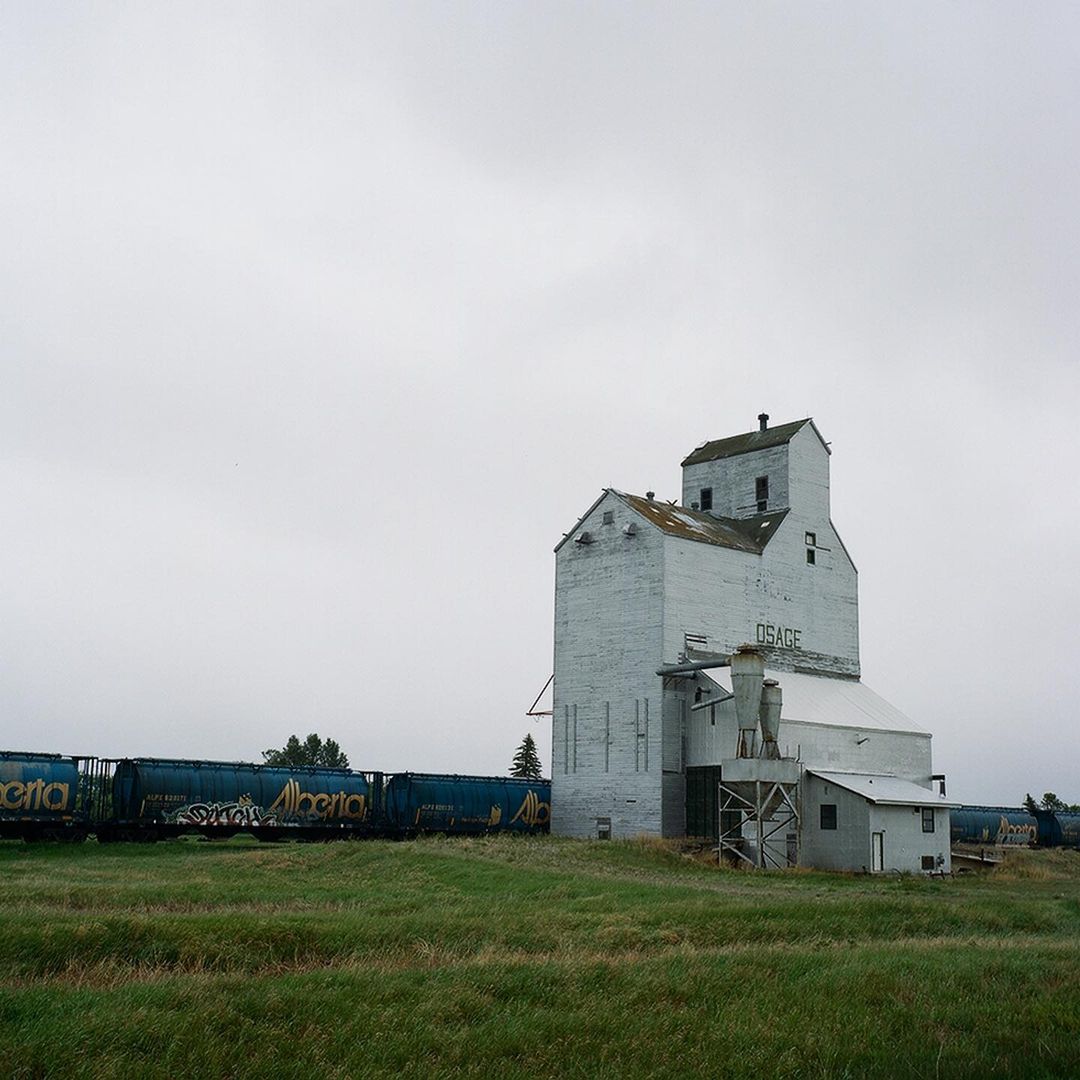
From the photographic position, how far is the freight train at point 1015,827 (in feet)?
228

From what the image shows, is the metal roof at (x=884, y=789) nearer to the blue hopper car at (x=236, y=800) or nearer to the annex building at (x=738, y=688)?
the annex building at (x=738, y=688)

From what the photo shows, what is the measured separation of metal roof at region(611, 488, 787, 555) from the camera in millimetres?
56062

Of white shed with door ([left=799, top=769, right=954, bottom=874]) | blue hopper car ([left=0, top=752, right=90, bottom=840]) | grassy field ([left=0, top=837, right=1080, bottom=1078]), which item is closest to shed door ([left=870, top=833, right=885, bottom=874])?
white shed with door ([left=799, top=769, right=954, bottom=874])

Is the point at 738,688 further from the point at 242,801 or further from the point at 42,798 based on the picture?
the point at 42,798

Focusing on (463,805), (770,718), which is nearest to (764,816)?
(770,718)

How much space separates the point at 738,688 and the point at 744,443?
62.9ft

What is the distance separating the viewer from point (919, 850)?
4903cm

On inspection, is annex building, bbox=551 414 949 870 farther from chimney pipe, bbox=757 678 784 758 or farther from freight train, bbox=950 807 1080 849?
freight train, bbox=950 807 1080 849

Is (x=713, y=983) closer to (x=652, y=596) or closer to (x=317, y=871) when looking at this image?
(x=317, y=871)

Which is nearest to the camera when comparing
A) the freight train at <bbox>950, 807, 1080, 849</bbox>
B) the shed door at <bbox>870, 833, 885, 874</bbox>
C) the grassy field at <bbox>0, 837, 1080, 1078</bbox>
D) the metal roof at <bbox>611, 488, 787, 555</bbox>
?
the grassy field at <bbox>0, 837, 1080, 1078</bbox>

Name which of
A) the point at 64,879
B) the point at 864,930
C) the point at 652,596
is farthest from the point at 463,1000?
the point at 652,596

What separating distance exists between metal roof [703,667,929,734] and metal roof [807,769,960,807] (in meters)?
2.50

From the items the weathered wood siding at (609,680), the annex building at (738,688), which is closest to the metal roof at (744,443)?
the annex building at (738,688)

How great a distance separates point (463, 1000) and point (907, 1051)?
19.2 feet
